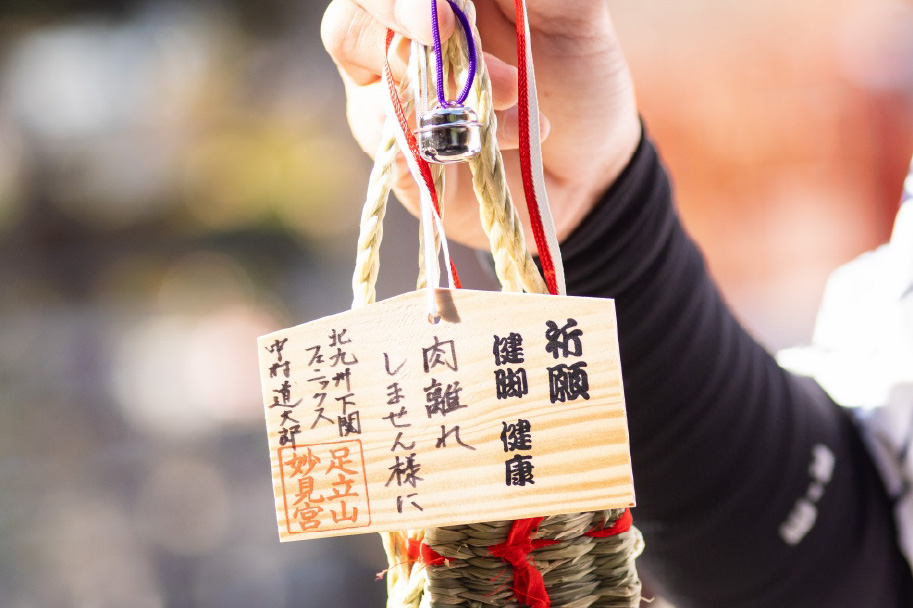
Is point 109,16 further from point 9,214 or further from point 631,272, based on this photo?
point 631,272

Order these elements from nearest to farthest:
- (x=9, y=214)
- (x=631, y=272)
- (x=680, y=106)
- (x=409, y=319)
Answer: (x=409, y=319) → (x=631, y=272) → (x=9, y=214) → (x=680, y=106)

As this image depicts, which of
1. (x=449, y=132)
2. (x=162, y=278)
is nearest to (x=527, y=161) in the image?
(x=449, y=132)

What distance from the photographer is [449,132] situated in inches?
13.6

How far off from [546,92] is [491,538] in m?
0.38

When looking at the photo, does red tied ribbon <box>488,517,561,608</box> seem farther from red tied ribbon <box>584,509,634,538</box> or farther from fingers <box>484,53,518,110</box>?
fingers <box>484,53,518,110</box>

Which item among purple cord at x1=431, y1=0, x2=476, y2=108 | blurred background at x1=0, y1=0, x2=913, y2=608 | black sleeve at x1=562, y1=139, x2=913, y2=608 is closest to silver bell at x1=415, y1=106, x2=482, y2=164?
purple cord at x1=431, y1=0, x2=476, y2=108

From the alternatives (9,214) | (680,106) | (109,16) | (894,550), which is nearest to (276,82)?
(109,16)

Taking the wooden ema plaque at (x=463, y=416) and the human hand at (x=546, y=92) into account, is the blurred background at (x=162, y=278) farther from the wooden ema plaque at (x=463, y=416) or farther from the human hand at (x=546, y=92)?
the wooden ema plaque at (x=463, y=416)

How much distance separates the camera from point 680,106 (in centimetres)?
174

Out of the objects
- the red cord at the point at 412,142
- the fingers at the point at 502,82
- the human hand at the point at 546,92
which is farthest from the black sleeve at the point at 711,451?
the red cord at the point at 412,142

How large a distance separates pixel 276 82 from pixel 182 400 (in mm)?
594

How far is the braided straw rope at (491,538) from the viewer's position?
0.38 meters

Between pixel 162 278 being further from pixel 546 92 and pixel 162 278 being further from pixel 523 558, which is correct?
pixel 523 558

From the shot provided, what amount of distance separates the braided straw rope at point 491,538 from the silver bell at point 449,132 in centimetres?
2
